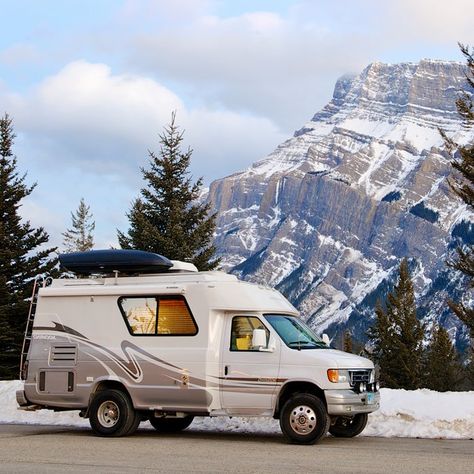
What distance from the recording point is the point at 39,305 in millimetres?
15992

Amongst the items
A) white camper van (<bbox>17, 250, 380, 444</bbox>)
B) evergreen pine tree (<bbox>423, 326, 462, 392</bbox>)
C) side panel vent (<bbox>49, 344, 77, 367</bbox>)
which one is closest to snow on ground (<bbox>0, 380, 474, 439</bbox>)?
white camper van (<bbox>17, 250, 380, 444</bbox>)

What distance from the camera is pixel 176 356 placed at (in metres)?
14.5

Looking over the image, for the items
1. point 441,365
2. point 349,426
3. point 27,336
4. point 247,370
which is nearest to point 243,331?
point 247,370

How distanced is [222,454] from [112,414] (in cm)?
347

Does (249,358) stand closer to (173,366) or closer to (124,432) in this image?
(173,366)

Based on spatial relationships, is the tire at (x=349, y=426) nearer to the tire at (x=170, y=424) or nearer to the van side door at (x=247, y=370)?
the van side door at (x=247, y=370)

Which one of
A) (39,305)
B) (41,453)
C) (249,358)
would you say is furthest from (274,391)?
(39,305)

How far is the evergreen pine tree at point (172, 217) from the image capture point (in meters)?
32.7

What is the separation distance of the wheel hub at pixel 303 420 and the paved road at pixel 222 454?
0.31 m

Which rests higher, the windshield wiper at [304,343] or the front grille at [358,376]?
the windshield wiper at [304,343]

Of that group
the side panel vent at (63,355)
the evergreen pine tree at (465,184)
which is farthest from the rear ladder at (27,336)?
the evergreen pine tree at (465,184)

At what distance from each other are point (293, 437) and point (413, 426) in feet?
9.29

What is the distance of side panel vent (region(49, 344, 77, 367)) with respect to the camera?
50.4 ft

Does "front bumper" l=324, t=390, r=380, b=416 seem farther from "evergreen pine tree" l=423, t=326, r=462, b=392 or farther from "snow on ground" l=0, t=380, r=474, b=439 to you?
"evergreen pine tree" l=423, t=326, r=462, b=392
